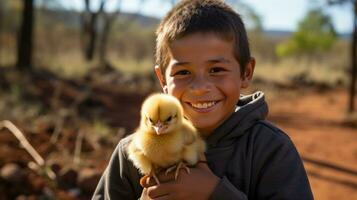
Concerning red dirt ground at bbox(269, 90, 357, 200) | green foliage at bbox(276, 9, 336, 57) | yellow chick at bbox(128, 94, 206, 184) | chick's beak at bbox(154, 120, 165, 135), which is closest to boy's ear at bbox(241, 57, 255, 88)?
yellow chick at bbox(128, 94, 206, 184)

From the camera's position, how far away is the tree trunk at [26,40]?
16.2m

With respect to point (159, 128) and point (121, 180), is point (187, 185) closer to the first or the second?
point (159, 128)

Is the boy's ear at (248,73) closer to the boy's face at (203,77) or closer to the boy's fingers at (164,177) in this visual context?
the boy's face at (203,77)

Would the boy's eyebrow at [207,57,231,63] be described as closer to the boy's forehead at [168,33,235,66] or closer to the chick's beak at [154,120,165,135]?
the boy's forehead at [168,33,235,66]

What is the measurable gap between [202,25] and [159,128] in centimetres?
60

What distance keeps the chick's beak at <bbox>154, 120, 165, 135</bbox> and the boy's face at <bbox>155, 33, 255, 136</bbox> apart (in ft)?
1.01

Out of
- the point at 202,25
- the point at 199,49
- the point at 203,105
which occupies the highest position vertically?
the point at 202,25

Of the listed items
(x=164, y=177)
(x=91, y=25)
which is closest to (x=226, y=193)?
(x=164, y=177)

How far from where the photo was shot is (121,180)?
2635mm

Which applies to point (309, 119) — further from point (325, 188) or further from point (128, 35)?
point (128, 35)

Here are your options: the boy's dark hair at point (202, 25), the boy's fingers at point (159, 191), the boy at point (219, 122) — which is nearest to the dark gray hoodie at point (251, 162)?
the boy at point (219, 122)

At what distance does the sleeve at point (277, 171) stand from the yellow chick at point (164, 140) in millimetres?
332

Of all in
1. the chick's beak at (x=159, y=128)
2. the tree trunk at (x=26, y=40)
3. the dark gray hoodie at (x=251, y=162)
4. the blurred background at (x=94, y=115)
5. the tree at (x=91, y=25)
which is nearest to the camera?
the chick's beak at (x=159, y=128)

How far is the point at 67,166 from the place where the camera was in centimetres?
723
